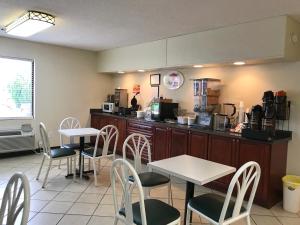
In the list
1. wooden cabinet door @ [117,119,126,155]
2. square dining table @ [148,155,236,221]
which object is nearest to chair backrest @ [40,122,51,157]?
wooden cabinet door @ [117,119,126,155]

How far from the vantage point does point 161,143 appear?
417 cm

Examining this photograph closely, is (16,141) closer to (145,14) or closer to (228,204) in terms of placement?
(145,14)

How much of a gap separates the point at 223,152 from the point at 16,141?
150 inches

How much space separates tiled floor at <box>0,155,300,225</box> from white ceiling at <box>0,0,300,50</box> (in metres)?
2.27

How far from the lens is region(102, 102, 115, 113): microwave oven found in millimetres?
5559

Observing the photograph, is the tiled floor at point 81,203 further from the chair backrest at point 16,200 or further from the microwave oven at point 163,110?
the chair backrest at point 16,200

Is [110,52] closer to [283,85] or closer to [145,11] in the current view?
[145,11]

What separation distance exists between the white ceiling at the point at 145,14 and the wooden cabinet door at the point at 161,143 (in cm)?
157

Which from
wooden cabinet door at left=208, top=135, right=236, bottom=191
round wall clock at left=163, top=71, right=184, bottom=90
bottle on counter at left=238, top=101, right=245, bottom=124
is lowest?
wooden cabinet door at left=208, top=135, right=236, bottom=191

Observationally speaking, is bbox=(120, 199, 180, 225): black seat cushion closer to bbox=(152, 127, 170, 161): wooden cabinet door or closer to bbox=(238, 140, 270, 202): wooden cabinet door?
bbox=(238, 140, 270, 202): wooden cabinet door

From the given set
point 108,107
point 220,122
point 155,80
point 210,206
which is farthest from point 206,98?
point 108,107

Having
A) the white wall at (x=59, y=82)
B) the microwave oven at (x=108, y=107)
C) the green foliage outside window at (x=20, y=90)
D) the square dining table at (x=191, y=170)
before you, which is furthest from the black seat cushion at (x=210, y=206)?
the green foliage outside window at (x=20, y=90)

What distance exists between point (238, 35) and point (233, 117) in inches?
48.2

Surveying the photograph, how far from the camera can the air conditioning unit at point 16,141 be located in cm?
455
